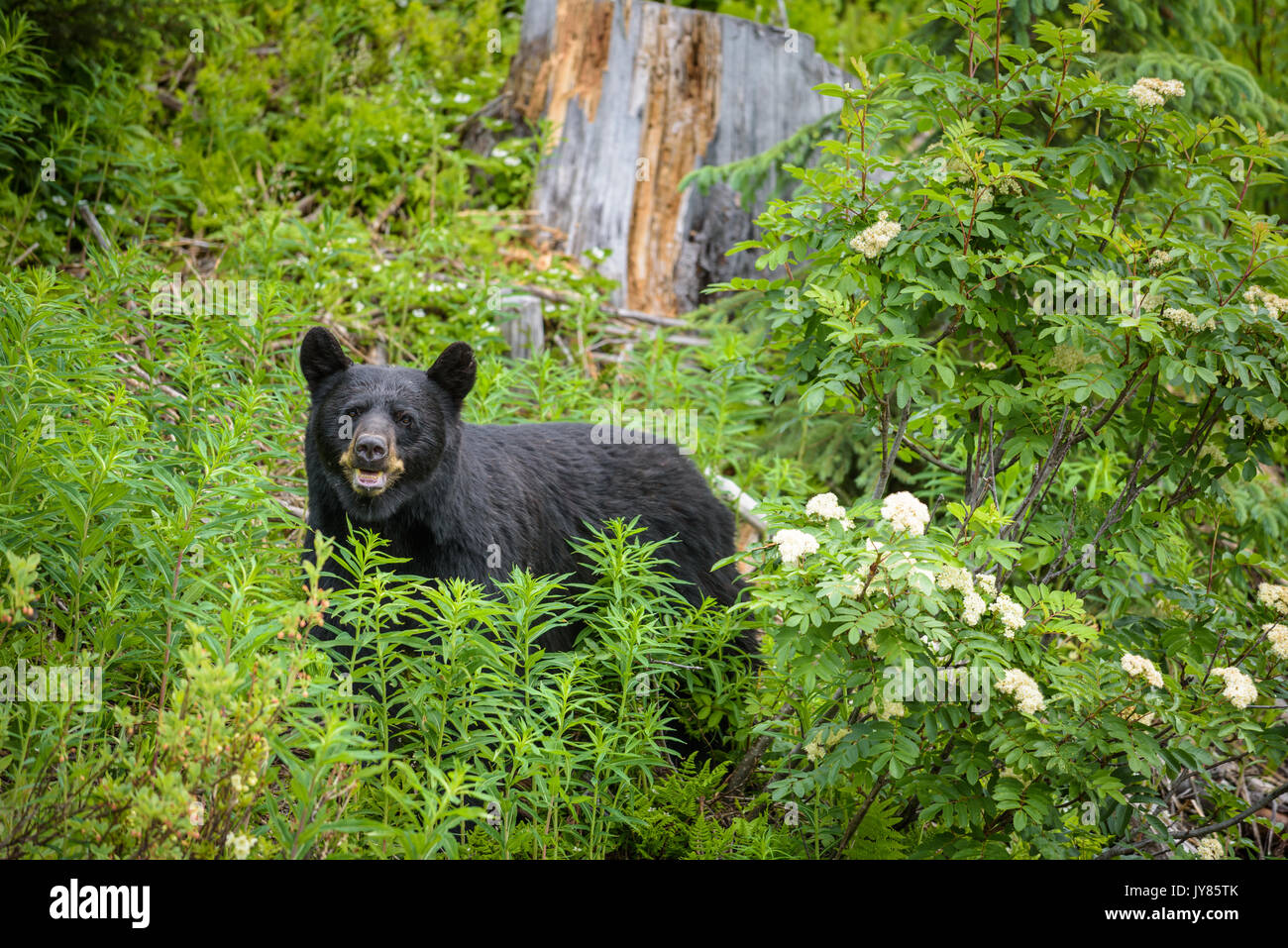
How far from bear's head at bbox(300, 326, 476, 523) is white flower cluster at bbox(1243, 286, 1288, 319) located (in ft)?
9.50

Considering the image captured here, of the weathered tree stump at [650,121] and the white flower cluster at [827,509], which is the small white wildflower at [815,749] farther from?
the weathered tree stump at [650,121]

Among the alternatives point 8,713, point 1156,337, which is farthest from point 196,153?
point 1156,337

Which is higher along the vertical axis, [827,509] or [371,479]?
[371,479]

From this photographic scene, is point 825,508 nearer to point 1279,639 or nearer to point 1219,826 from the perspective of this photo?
point 1279,639

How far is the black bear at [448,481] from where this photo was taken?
13.3 feet

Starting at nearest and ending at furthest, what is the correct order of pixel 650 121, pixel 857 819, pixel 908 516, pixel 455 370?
pixel 908 516 → pixel 857 819 → pixel 455 370 → pixel 650 121

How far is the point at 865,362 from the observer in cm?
355

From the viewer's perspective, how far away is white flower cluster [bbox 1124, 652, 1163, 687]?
3.08 m

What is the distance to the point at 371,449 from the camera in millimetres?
3891

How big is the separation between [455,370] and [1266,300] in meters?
3.00

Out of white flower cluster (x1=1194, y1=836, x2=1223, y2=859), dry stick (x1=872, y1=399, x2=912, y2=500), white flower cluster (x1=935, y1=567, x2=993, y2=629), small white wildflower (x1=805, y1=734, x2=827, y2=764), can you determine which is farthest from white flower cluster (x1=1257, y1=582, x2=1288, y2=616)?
small white wildflower (x1=805, y1=734, x2=827, y2=764)

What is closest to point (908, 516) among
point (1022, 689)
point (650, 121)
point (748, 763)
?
point (1022, 689)

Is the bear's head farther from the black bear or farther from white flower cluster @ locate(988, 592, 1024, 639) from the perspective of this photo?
white flower cluster @ locate(988, 592, 1024, 639)

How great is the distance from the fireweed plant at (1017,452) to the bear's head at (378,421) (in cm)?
135
